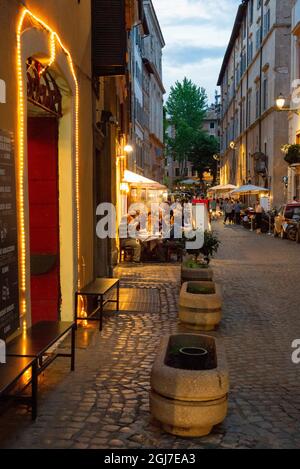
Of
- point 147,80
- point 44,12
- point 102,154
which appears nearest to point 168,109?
point 147,80

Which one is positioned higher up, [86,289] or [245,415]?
[86,289]

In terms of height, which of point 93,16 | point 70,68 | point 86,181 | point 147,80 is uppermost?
point 147,80

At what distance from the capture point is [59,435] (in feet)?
15.3

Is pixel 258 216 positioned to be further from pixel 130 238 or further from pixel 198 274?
pixel 198 274

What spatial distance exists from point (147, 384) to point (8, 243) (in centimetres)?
206

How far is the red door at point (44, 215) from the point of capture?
8.02 meters

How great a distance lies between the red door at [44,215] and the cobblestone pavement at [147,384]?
723mm

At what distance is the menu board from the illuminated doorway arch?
236 mm

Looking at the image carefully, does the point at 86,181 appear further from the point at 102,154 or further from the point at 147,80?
the point at 147,80

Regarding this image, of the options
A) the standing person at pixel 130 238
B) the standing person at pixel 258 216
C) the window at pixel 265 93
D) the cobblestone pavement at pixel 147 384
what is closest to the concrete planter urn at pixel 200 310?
the cobblestone pavement at pixel 147 384

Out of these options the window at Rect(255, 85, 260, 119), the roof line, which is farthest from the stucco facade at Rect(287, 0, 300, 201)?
the roof line

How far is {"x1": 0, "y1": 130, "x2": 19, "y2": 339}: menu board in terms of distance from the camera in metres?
5.18
